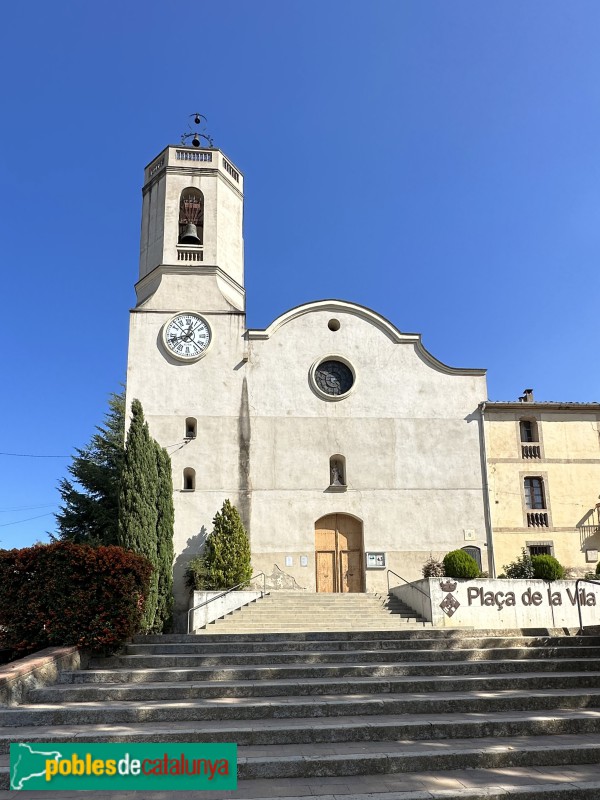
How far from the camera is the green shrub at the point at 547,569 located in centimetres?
1778

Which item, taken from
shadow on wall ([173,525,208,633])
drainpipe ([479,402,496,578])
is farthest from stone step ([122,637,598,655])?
drainpipe ([479,402,496,578])

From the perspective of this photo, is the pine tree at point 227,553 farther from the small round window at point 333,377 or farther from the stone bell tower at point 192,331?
the small round window at point 333,377

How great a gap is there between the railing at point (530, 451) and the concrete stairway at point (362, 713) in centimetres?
1166

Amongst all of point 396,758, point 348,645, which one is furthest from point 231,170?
point 396,758

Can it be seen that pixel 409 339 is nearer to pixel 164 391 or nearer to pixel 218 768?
pixel 164 391

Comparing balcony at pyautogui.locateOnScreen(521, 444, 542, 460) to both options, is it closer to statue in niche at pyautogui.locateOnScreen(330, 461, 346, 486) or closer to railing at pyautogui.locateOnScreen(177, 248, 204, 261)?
statue in niche at pyautogui.locateOnScreen(330, 461, 346, 486)

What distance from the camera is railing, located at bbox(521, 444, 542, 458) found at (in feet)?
72.2

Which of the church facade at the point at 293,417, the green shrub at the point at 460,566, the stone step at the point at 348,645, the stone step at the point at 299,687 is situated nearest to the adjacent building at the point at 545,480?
the church facade at the point at 293,417

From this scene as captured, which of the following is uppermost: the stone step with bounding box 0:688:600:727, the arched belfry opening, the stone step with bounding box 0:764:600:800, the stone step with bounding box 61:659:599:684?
the arched belfry opening

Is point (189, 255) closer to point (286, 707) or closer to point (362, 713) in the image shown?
point (286, 707)

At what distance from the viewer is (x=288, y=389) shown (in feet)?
71.9

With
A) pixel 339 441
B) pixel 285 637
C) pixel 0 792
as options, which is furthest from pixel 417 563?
pixel 0 792

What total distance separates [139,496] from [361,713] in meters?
11.1

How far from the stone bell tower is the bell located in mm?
37
